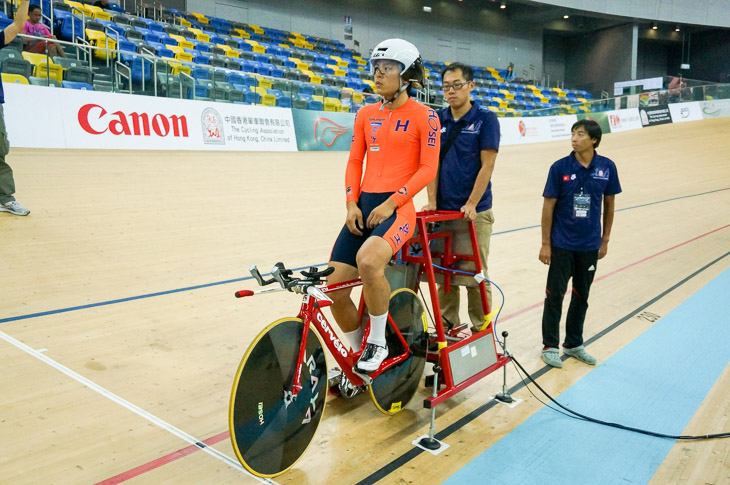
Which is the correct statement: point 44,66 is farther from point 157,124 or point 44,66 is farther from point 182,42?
point 182,42

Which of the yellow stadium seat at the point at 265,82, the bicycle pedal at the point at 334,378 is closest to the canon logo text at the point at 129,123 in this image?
the yellow stadium seat at the point at 265,82

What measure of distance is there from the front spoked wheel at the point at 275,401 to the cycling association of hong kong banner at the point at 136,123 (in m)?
7.25

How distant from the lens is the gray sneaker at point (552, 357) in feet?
10.2

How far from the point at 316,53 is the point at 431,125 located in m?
18.2

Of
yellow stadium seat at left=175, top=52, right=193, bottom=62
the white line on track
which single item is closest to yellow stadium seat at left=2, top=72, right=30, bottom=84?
yellow stadium seat at left=175, top=52, right=193, bottom=62

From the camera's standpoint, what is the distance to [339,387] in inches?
100

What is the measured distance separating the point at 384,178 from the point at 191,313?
1773mm

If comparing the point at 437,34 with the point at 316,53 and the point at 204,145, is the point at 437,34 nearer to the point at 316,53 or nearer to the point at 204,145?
the point at 316,53

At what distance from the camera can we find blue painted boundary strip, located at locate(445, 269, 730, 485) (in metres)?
2.09

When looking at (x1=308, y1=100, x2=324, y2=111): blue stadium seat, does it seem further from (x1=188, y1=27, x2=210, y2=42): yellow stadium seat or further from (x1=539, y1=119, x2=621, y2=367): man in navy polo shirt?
(x1=539, y1=119, x2=621, y2=367): man in navy polo shirt

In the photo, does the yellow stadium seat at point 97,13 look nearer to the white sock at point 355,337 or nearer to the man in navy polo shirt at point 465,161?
the man in navy polo shirt at point 465,161

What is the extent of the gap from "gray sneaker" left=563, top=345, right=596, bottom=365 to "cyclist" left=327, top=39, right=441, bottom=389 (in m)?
1.48

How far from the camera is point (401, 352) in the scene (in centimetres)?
247

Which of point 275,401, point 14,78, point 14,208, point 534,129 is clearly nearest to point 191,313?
point 275,401
